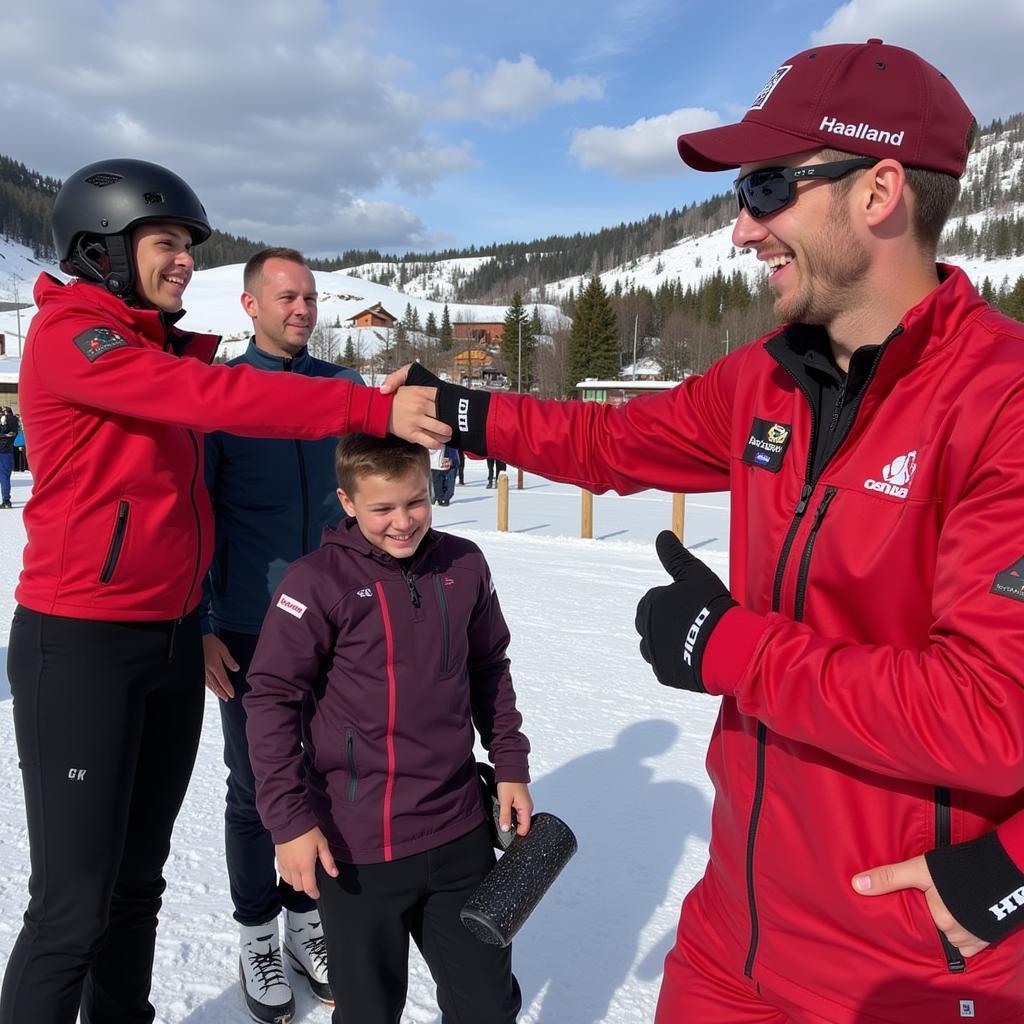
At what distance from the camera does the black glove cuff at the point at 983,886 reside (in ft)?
3.77

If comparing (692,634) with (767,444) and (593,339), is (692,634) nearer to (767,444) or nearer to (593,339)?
(767,444)

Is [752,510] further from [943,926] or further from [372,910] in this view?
[372,910]

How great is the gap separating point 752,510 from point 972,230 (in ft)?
464

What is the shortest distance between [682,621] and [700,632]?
0.05 meters

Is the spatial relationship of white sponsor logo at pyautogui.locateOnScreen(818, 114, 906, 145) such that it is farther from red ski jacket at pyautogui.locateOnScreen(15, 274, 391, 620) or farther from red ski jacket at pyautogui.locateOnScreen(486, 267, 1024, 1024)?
red ski jacket at pyautogui.locateOnScreen(15, 274, 391, 620)

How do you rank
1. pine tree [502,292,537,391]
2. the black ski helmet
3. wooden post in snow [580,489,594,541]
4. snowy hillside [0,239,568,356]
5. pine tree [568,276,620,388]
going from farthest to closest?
snowy hillside [0,239,568,356] → pine tree [502,292,537,391] → pine tree [568,276,620,388] → wooden post in snow [580,489,594,541] → the black ski helmet

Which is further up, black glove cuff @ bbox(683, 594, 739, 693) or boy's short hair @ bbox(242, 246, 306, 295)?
boy's short hair @ bbox(242, 246, 306, 295)

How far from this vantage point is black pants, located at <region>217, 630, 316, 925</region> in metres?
2.64

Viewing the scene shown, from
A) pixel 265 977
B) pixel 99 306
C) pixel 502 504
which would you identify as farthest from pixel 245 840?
pixel 502 504

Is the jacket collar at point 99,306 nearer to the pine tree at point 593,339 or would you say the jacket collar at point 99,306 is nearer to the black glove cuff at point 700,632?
the black glove cuff at point 700,632

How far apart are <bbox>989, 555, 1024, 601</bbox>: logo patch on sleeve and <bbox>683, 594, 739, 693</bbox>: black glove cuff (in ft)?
1.29

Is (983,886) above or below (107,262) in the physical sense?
below

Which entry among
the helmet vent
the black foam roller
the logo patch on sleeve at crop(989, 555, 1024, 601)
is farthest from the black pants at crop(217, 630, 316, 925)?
the logo patch on sleeve at crop(989, 555, 1024, 601)

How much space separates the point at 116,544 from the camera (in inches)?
78.2
